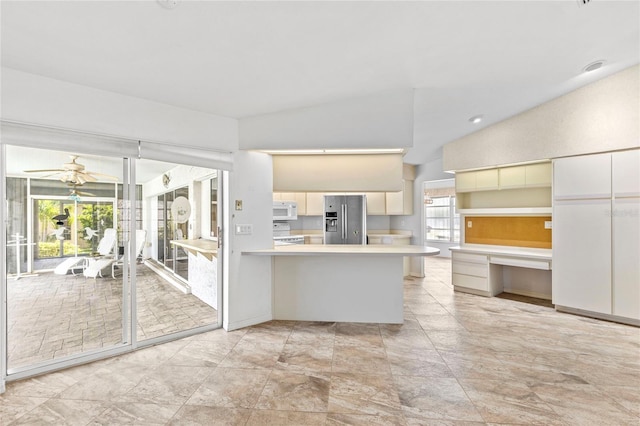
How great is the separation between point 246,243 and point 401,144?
2254 mm

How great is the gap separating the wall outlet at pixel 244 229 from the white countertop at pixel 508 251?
388cm

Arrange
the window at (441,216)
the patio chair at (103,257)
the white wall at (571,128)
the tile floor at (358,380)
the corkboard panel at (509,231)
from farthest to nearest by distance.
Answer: the window at (441,216) → the corkboard panel at (509,231) → the white wall at (571,128) → the patio chair at (103,257) → the tile floor at (358,380)

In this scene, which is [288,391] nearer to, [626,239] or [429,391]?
[429,391]

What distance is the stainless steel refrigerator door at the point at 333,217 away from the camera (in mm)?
6688

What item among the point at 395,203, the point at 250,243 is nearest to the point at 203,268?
the point at 250,243

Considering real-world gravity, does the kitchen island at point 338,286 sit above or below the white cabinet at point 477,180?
below

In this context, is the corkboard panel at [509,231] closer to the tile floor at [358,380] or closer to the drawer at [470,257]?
the drawer at [470,257]

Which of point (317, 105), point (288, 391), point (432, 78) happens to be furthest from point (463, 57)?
point (288, 391)

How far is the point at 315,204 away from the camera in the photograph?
270 inches

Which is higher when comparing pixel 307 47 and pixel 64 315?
pixel 307 47

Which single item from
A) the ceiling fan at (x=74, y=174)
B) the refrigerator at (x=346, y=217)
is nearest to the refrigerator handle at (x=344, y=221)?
the refrigerator at (x=346, y=217)

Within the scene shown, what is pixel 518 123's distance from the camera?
15.8ft

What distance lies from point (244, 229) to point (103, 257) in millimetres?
1468

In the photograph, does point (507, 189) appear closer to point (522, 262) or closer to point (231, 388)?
point (522, 262)
